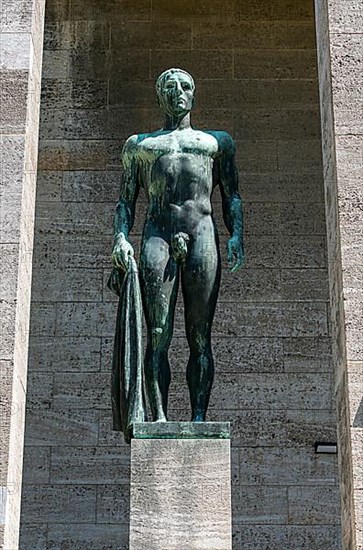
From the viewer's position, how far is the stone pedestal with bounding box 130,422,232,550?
8781 millimetres

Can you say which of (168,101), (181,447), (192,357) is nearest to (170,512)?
(181,447)

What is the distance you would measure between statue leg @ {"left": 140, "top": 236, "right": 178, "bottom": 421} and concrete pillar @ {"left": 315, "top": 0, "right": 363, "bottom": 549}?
149 cm

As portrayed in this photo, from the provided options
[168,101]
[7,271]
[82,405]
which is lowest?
[82,405]

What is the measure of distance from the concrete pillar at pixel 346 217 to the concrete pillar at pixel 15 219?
8.52ft

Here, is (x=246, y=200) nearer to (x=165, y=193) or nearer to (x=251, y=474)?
(x=251, y=474)

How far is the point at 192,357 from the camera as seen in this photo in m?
9.73

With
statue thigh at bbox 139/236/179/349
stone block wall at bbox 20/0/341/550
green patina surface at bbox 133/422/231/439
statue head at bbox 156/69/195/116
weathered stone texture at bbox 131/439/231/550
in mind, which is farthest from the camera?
stone block wall at bbox 20/0/341/550

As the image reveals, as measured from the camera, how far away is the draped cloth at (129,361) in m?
9.25

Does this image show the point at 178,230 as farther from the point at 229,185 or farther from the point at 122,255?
the point at 229,185

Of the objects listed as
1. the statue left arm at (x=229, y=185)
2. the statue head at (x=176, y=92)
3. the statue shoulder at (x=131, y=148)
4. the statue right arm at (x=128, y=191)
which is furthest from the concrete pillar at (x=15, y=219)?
the statue left arm at (x=229, y=185)

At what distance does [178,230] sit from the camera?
977cm

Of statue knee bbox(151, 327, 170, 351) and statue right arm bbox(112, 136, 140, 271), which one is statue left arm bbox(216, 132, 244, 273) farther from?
statue knee bbox(151, 327, 170, 351)

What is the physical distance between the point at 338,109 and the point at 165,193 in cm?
195

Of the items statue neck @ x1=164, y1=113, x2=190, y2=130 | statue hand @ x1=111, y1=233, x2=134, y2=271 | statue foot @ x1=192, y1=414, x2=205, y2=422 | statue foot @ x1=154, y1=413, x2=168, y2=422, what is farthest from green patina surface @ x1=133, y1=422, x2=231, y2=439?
statue neck @ x1=164, y1=113, x2=190, y2=130
